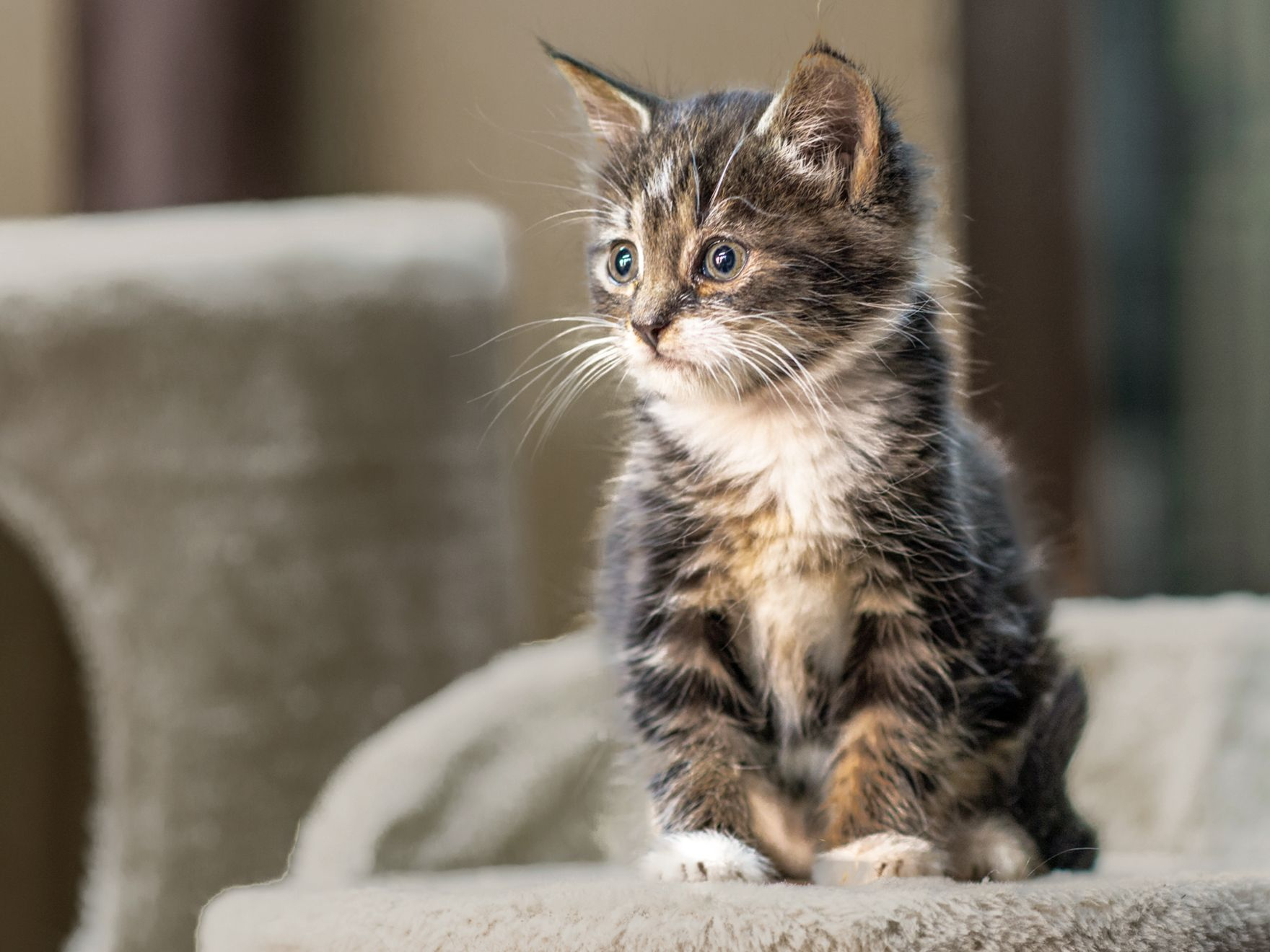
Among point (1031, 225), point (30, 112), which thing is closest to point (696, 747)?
point (1031, 225)

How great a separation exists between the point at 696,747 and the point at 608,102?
45 cm

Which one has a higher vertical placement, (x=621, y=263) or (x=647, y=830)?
(x=621, y=263)

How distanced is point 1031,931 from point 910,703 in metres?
0.16

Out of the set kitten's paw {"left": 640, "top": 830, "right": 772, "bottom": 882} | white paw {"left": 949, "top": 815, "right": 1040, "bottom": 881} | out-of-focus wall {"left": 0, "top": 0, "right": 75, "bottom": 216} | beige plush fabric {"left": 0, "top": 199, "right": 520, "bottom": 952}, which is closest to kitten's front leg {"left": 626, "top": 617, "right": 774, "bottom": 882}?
kitten's paw {"left": 640, "top": 830, "right": 772, "bottom": 882}

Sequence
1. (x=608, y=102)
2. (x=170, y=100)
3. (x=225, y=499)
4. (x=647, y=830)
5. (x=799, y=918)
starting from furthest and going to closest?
1. (x=170, y=100)
2. (x=225, y=499)
3. (x=647, y=830)
4. (x=608, y=102)
5. (x=799, y=918)

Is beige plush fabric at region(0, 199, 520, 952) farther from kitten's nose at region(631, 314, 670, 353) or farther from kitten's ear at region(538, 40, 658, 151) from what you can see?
kitten's nose at region(631, 314, 670, 353)

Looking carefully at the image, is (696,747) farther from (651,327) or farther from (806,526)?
(651,327)

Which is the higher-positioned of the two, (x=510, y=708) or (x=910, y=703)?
(x=910, y=703)

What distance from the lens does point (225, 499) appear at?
1.71 meters

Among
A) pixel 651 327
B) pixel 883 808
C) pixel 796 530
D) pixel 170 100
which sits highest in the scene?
pixel 170 100

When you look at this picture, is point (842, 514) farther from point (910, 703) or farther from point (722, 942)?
point (722, 942)

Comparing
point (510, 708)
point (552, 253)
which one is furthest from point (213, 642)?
point (552, 253)

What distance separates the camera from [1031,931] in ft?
2.47

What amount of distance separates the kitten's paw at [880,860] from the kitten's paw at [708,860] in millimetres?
44
